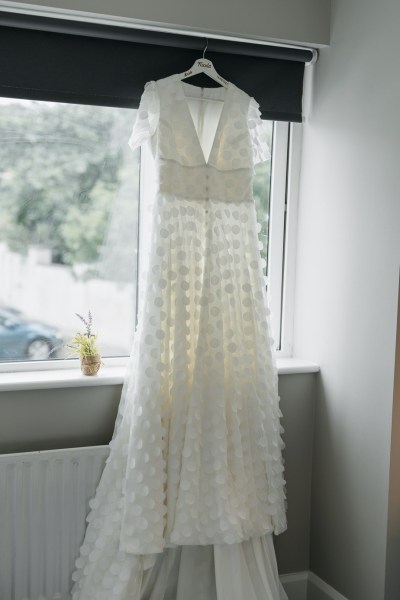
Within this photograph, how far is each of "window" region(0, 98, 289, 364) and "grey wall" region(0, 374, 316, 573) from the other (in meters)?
0.21

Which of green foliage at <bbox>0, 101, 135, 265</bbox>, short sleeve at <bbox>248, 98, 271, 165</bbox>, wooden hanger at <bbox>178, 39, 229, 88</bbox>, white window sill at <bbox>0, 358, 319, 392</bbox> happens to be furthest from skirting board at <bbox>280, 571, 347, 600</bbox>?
wooden hanger at <bbox>178, 39, 229, 88</bbox>

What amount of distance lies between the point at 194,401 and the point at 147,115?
92 cm

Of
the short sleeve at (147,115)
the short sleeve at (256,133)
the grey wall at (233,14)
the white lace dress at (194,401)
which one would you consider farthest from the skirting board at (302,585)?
the grey wall at (233,14)

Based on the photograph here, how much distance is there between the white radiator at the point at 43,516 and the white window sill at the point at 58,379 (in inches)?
8.2

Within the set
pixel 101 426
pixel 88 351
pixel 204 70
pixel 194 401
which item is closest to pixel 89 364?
pixel 88 351

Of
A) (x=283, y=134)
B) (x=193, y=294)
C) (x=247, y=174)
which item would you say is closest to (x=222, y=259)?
(x=193, y=294)

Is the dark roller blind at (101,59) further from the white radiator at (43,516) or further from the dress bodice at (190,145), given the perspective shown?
the white radiator at (43,516)

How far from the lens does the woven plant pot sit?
2326 millimetres

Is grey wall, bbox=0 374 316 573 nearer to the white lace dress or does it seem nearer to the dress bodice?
the white lace dress

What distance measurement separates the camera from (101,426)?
235cm

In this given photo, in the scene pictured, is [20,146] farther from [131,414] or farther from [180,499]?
[180,499]

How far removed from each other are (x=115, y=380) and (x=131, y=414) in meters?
0.17

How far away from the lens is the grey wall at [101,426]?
224 cm

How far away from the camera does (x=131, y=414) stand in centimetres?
219
